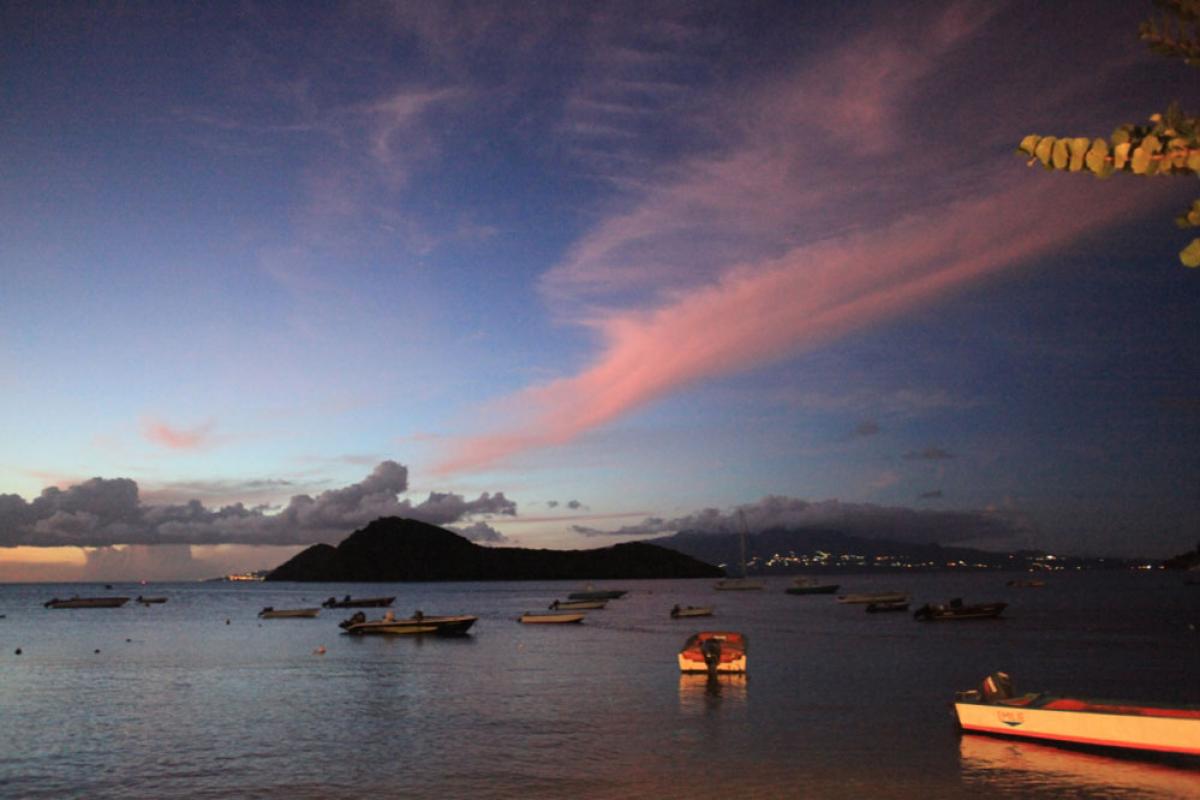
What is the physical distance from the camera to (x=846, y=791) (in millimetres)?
23047

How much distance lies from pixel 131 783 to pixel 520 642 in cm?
4910

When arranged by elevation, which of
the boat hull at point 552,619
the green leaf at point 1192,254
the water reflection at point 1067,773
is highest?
the green leaf at point 1192,254

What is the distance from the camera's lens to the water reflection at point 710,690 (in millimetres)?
38000

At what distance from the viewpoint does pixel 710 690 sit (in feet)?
137

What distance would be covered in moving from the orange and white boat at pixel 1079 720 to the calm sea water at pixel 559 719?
586mm

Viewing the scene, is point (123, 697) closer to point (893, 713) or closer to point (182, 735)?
point (182, 735)

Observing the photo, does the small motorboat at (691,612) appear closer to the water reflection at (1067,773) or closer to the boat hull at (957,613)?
the boat hull at (957,613)

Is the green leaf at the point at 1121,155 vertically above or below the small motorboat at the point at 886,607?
above

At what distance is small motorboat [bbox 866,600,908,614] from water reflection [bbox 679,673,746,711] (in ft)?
232

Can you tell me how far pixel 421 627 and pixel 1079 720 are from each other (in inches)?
2386

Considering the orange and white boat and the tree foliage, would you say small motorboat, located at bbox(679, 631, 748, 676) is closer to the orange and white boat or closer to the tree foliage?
the orange and white boat

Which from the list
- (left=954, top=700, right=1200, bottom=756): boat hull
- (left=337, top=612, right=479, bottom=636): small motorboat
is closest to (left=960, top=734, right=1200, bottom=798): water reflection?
(left=954, top=700, right=1200, bottom=756): boat hull

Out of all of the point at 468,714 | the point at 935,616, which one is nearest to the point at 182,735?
the point at 468,714

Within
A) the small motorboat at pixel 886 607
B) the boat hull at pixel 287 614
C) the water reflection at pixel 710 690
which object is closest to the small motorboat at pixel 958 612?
the small motorboat at pixel 886 607
